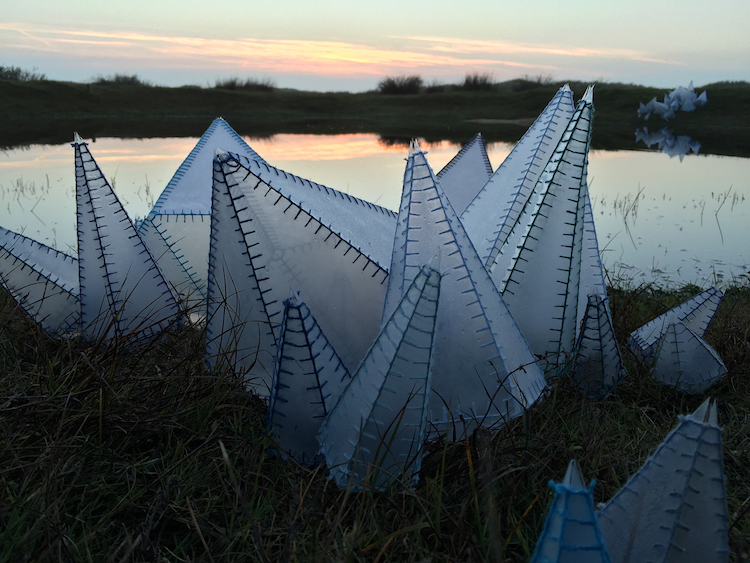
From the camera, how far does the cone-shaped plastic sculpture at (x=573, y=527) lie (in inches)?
29.8

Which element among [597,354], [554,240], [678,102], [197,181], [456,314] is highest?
[678,102]

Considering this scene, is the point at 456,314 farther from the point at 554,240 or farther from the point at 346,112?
the point at 346,112

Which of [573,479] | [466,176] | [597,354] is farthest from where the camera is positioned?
[466,176]

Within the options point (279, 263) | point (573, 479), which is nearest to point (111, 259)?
point (279, 263)

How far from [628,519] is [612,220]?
714 centimetres

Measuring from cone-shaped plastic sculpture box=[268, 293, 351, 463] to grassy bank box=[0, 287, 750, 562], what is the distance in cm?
7

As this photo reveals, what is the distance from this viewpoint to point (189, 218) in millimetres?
2236

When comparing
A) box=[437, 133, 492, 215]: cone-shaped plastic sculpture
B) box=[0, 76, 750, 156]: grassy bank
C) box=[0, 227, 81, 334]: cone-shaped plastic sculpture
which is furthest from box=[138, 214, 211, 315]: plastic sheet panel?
box=[0, 76, 750, 156]: grassy bank

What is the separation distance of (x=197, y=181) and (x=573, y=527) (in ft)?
6.26

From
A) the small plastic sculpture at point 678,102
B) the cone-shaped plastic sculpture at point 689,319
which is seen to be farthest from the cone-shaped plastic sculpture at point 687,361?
the small plastic sculpture at point 678,102

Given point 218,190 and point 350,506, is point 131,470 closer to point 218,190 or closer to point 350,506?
point 350,506

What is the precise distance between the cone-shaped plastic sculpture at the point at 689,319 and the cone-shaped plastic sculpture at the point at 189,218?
160 centimetres

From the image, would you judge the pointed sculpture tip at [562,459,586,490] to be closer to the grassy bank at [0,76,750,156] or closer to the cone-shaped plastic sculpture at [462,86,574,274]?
the cone-shaped plastic sculpture at [462,86,574,274]

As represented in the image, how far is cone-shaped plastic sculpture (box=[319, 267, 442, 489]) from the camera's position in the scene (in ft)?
3.60
